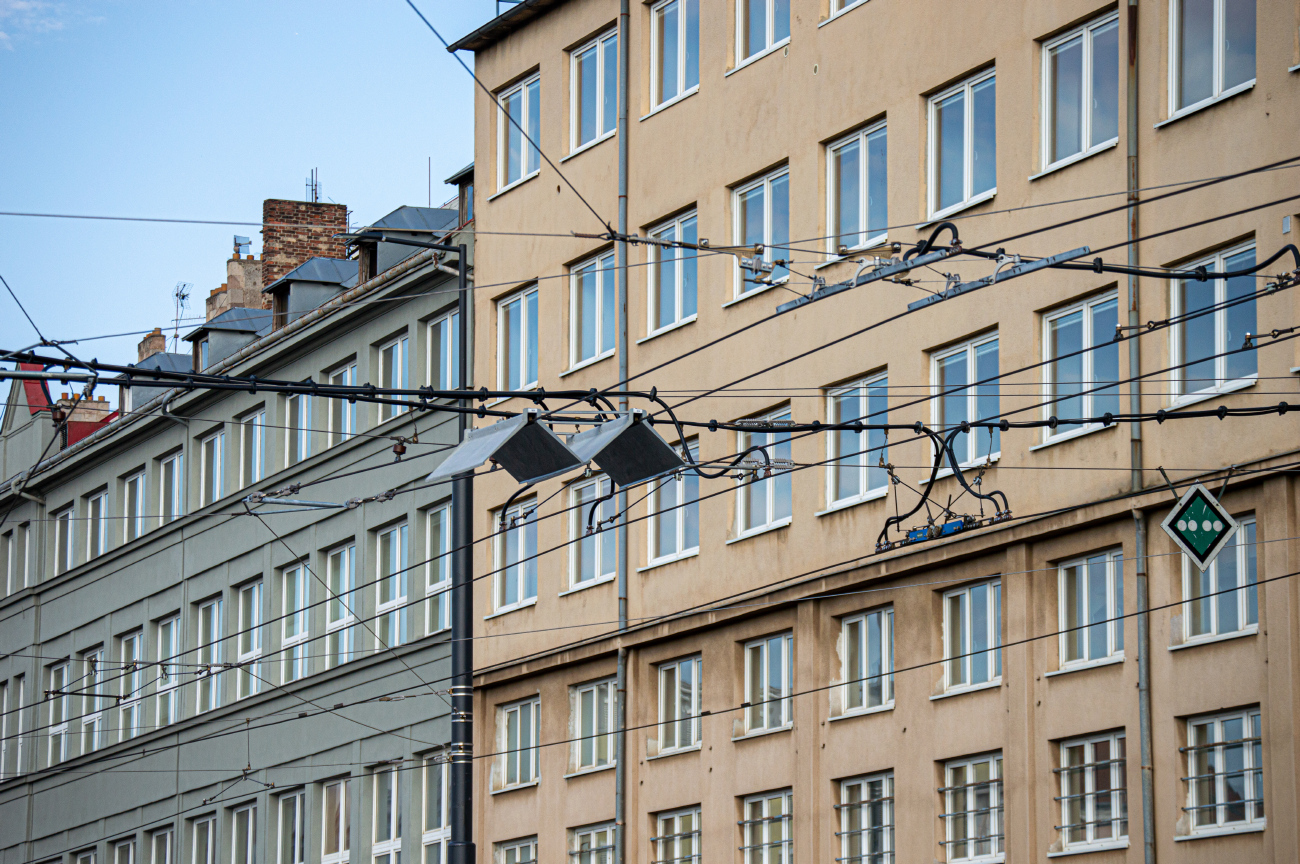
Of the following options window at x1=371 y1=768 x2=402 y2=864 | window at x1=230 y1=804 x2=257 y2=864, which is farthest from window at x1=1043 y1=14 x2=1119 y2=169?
window at x1=230 y1=804 x2=257 y2=864

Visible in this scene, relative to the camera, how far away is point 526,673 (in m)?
38.9

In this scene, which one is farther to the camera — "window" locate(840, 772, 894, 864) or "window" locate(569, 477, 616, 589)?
"window" locate(569, 477, 616, 589)

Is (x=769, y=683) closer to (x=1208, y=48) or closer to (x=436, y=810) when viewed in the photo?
(x=436, y=810)

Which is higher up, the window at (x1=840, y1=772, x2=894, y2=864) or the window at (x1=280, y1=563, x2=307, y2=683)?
the window at (x1=280, y1=563, x2=307, y2=683)

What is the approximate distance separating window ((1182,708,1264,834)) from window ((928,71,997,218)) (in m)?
7.95

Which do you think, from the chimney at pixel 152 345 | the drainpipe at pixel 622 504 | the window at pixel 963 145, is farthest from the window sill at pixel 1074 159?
the chimney at pixel 152 345

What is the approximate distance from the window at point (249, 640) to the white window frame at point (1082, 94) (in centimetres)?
2274

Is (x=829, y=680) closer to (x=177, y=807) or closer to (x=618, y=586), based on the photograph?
(x=618, y=586)

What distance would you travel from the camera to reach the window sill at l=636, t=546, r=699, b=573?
35.8m

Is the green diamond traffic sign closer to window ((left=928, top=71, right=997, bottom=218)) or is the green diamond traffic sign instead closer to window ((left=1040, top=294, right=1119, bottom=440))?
window ((left=1040, top=294, right=1119, bottom=440))

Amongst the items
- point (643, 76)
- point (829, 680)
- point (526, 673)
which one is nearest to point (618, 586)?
point (526, 673)

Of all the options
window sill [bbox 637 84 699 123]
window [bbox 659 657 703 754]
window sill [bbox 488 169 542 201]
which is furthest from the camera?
window sill [bbox 488 169 542 201]

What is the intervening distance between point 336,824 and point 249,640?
5758 mm

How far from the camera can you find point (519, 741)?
3944 centimetres
